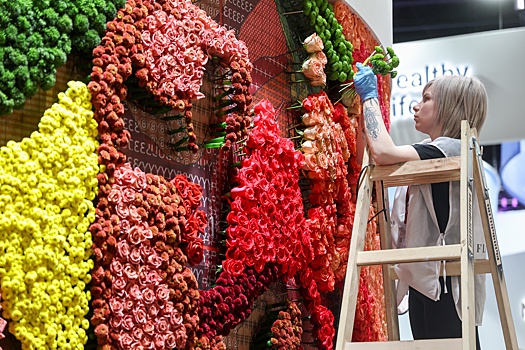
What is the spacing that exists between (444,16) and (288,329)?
18.1 feet

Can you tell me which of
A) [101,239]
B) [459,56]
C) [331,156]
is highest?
[459,56]

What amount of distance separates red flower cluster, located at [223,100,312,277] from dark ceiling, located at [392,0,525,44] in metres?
5.01

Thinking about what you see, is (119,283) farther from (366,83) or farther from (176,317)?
(366,83)

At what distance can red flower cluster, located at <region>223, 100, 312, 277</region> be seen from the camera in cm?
262

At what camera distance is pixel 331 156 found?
3141 millimetres

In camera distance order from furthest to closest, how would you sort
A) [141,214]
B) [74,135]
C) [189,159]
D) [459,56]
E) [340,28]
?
[459,56]
[340,28]
[189,159]
[141,214]
[74,135]

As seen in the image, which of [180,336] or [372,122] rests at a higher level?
[372,122]

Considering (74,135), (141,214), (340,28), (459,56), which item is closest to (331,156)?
(340,28)

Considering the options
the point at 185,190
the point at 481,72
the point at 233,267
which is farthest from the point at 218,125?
the point at 481,72

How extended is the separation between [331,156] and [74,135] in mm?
1301

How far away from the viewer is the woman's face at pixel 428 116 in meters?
2.85

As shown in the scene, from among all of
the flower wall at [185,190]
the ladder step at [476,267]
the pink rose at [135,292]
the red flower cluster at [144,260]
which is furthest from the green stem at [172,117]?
the ladder step at [476,267]

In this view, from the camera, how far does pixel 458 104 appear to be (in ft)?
9.18

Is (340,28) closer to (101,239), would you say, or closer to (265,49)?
(265,49)
